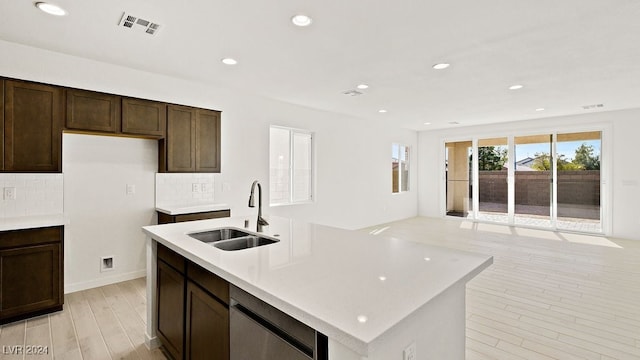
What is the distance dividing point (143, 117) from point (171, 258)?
240cm

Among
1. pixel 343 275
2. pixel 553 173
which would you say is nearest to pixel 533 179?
pixel 553 173

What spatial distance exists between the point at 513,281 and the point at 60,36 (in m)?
5.49

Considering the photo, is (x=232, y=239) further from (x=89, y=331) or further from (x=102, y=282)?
(x=102, y=282)

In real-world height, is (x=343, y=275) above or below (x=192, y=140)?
below

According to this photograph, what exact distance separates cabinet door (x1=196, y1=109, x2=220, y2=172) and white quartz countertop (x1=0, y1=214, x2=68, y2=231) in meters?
1.59

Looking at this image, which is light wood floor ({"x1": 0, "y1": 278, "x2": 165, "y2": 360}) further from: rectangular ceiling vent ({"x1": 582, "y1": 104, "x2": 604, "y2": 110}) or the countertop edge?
rectangular ceiling vent ({"x1": 582, "y1": 104, "x2": 604, "y2": 110})

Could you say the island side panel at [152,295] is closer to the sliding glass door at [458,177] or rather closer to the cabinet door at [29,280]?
Result: the cabinet door at [29,280]

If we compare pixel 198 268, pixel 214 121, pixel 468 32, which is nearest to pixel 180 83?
pixel 214 121

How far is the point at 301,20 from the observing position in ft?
8.29

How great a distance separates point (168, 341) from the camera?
2127 millimetres

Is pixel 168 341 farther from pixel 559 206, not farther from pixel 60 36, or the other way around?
pixel 559 206

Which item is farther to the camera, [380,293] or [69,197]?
[69,197]

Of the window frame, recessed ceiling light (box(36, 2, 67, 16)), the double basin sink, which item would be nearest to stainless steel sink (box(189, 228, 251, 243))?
the double basin sink

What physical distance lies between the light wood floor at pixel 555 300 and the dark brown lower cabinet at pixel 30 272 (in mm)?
3693
